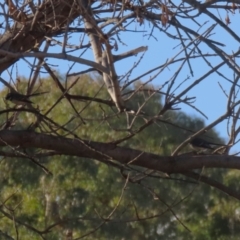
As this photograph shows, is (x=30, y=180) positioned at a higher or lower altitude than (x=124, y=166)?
higher

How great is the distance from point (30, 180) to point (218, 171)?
3.61m

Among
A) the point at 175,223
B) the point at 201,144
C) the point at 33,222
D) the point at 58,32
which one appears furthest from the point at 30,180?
the point at 58,32

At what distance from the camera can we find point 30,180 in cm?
1070

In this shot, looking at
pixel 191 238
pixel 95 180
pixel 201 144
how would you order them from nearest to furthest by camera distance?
pixel 201 144 → pixel 95 180 → pixel 191 238

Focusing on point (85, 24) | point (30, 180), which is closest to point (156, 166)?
point (85, 24)

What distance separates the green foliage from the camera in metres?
10.9

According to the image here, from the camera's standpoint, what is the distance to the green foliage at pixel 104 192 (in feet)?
35.7

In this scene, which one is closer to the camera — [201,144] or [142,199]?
[201,144]

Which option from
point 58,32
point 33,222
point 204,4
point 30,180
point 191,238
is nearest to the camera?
point 204,4

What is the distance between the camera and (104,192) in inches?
505

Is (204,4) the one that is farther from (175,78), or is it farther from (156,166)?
(156,166)

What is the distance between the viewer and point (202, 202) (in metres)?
13.9

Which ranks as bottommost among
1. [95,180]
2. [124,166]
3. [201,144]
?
[124,166]

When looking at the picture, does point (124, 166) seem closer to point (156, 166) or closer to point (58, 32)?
point (156, 166)
